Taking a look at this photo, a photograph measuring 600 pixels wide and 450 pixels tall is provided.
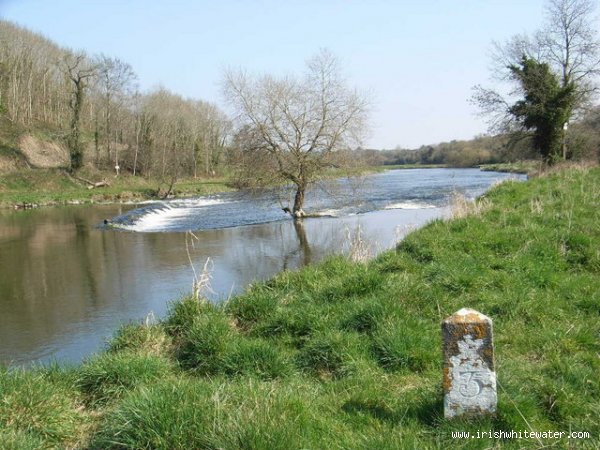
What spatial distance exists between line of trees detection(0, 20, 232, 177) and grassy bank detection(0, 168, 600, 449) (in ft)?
152

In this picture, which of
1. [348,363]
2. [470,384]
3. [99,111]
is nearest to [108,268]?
[348,363]

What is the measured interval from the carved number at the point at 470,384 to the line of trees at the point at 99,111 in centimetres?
4985

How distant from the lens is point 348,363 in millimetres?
4887

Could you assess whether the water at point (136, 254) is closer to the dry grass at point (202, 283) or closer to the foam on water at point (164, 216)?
the foam on water at point (164, 216)

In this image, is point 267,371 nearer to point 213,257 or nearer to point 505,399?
point 505,399

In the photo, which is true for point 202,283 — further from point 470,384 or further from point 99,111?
point 99,111

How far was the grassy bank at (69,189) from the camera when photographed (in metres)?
38.4

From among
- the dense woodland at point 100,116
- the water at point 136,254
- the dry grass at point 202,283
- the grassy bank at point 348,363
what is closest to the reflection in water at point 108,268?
the water at point 136,254

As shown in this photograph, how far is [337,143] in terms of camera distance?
86.8ft

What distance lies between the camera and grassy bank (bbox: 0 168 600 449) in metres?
3.37

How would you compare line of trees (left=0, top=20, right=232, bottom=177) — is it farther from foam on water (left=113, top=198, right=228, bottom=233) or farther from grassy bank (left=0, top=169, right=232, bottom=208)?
foam on water (left=113, top=198, right=228, bottom=233)

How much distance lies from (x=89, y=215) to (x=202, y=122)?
42632mm

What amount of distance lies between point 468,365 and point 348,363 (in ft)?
5.67

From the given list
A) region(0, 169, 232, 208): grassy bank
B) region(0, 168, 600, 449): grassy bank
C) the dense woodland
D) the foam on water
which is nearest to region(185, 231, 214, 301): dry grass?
region(0, 168, 600, 449): grassy bank
